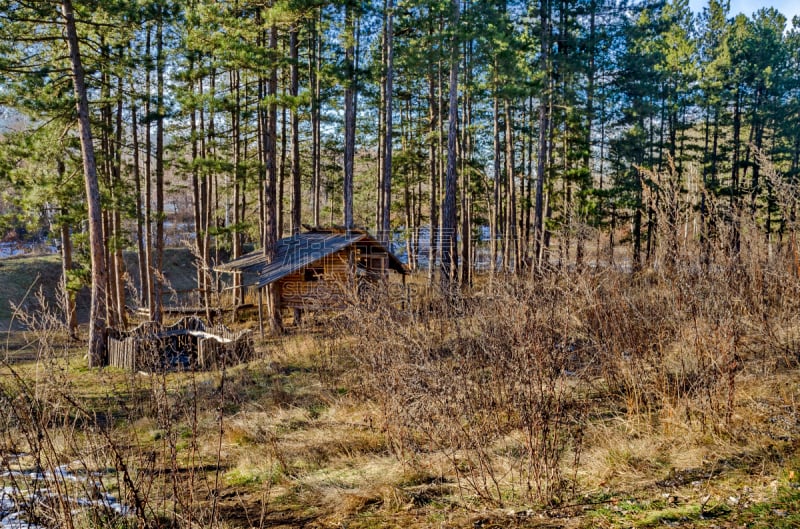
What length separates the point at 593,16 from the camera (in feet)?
69.2

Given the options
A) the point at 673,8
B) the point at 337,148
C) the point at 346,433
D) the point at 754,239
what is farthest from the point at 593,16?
the point at 346,433

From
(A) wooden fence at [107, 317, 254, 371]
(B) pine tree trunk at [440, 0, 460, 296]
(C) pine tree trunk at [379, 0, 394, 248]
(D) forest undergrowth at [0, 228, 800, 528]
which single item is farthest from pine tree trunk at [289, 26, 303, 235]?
(D) forest undergrowth at [0, 228, 800, 528]

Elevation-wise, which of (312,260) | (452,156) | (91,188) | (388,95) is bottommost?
(312,260)

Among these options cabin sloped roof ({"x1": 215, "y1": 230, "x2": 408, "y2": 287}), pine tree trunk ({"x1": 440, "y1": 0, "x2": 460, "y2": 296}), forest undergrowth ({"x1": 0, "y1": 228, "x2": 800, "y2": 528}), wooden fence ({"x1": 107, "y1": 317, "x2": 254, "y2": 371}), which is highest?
pine tree trunk ({"x1": 440, "y1": 0, "x2": 460, "y2": 296})

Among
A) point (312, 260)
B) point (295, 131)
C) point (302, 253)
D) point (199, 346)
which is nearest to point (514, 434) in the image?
point (199, 346)

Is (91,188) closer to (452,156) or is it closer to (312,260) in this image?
(312,260)

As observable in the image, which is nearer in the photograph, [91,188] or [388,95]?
[91,188]

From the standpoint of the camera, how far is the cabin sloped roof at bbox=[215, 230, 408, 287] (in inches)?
573

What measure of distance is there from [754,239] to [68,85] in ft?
57.1

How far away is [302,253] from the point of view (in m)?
15.9

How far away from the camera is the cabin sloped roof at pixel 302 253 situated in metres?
14.5

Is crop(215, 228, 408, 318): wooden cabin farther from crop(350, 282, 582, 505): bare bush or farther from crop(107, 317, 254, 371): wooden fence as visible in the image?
crop(350, 282, 582, 505): bare bush

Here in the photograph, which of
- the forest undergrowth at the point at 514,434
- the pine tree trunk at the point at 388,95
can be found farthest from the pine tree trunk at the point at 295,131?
the forest undergrowth at the point at 514,434

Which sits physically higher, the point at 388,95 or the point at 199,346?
the point at 388,95
